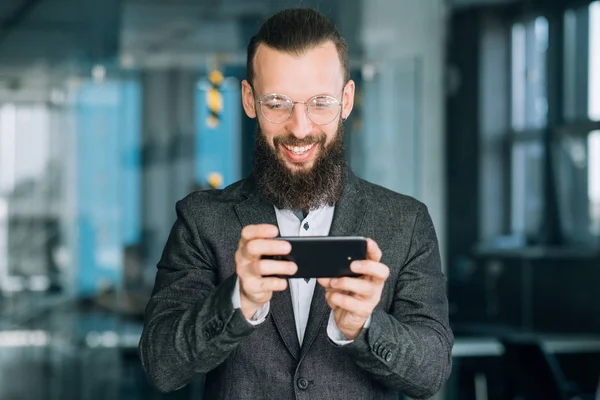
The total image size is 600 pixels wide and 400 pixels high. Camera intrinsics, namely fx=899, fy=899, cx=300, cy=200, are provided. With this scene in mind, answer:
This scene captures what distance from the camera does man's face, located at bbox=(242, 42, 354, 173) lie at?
1742 mm

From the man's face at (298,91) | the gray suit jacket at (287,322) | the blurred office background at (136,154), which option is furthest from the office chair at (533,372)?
the man's face at (298,91)

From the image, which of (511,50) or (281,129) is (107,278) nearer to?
(511,50)

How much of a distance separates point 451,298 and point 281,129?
4.70 m

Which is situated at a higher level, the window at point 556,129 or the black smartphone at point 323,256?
the window at point 556,129

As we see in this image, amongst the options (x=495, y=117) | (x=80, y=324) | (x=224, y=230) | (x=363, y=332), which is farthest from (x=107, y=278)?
(x=363, y=332)

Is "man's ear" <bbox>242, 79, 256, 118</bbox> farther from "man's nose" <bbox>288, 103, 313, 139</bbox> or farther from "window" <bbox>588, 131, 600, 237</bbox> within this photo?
"window" <bbox>588, 131, 600, 237</bbox>

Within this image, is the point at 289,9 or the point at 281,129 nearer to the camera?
the point at 281,129

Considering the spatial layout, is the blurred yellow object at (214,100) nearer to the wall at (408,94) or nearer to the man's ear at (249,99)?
the wall at (408,94)

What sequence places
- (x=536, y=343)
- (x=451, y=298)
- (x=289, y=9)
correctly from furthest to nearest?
(x=451, y=298), (x=536, y=343), (x=289, y=9)

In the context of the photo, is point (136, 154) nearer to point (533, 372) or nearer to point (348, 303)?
point (533, 372)

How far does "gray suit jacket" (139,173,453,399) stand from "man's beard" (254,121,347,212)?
43 millimetres

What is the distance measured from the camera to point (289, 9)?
188 centimetres

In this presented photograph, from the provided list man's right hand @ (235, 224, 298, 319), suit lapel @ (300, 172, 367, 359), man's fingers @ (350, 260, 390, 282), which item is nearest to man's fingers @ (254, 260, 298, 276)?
man's right hand @ (235, 224, 298, 319)

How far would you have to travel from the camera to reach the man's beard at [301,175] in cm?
179
